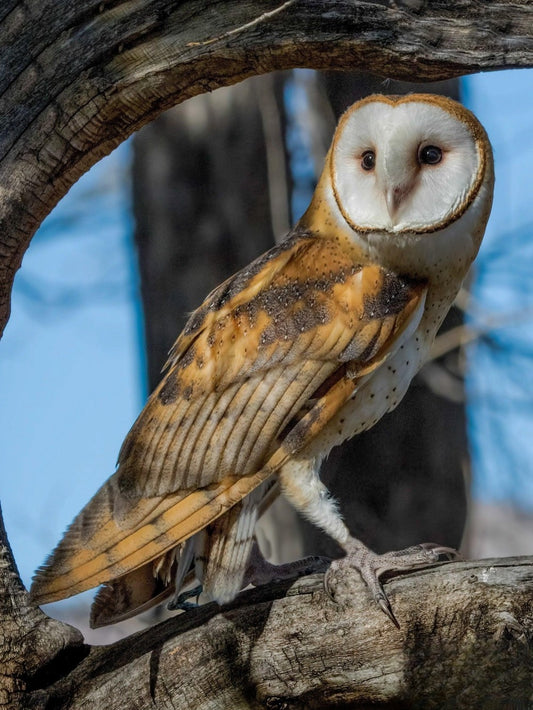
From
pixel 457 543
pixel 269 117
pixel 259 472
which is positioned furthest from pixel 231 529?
pixel 269 117

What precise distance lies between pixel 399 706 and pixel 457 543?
194cm

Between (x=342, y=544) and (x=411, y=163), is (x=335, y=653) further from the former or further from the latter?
(x=411, y=163)

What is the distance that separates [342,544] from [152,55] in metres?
1.41

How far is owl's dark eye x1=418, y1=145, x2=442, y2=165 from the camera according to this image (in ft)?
8.84

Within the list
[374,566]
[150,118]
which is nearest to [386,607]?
[374,566]

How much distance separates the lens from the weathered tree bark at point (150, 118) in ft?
7.98

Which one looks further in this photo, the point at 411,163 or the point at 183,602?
the point at 183,602

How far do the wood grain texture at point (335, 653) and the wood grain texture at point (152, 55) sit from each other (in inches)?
42.6

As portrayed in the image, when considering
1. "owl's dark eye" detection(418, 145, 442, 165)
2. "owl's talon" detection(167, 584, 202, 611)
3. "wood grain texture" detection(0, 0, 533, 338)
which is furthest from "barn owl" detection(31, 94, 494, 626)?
"wood grain texture" detection(0, 0, 533, 338)

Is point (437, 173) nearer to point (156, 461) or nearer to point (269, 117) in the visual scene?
point (156, 461)

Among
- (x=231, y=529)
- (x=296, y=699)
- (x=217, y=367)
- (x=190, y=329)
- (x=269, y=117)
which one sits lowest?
(x=296, y=699)

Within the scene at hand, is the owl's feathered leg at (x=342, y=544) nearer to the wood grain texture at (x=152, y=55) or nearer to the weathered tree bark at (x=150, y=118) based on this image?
the weathered tree bark at (x=150, y=118)

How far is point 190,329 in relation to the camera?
2.96 m

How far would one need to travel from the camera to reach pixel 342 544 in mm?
2738
